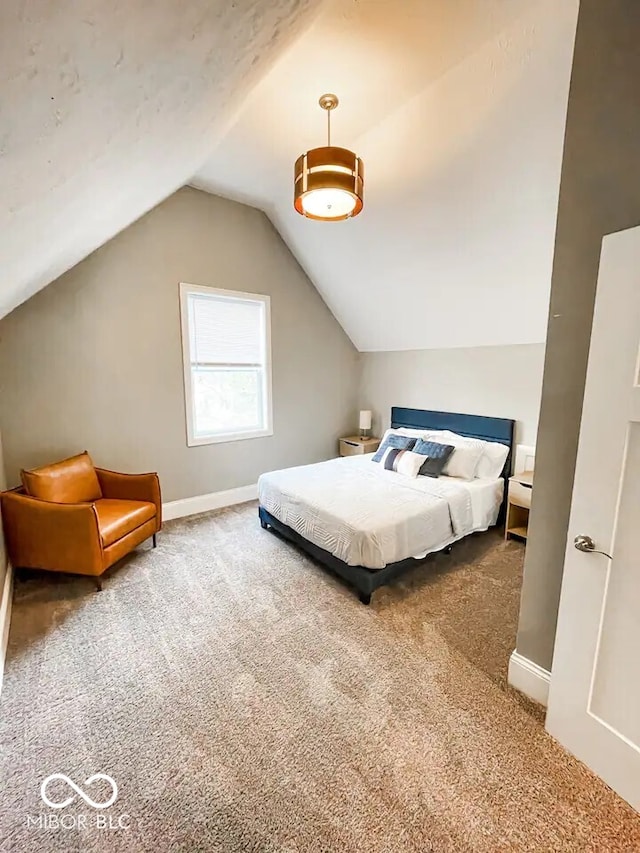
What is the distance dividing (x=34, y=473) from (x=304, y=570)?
210 centimetres

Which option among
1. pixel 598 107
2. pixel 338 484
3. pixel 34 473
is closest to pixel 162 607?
pixel 34 473

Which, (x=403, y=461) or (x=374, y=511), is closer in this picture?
(x=374, y=511)

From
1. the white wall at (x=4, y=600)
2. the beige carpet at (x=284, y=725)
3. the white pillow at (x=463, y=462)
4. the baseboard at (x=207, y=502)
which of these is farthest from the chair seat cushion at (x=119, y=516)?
the white pillow at (x=463, y=462)

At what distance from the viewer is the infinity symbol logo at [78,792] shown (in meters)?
1.37

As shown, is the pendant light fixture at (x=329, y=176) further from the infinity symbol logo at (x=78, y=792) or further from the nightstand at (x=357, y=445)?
the nightstand at (x=357, y=445)

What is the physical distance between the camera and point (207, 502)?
4.15 m

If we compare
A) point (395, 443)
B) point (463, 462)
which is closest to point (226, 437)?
→ point (395, 443)

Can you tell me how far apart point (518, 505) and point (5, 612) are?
151 inches

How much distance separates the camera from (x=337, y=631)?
2.26 m

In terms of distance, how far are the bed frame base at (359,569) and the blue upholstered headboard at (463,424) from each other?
1.27 m

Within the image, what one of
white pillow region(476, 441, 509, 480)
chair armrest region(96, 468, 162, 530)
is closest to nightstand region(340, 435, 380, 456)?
white pillow region(476, 441, 509, 480)

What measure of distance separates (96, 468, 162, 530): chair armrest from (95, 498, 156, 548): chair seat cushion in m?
0.07

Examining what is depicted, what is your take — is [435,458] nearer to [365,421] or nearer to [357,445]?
[357,445]

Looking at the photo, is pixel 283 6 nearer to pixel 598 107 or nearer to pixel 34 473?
pixel 598 107
